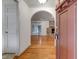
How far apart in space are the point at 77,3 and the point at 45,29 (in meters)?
19.7

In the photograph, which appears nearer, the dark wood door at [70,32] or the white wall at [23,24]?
the dark wood door at [70,32]

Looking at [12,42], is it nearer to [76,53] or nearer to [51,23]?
[76,53]

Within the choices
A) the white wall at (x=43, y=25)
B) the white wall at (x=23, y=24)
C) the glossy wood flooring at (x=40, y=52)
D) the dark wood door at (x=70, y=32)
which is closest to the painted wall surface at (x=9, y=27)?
the white wall at (x=23, y=24)

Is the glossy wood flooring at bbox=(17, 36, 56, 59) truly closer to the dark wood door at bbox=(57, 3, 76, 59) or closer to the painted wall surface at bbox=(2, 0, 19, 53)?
the painted wall surface at bbox=(2, 0, 19, 53)

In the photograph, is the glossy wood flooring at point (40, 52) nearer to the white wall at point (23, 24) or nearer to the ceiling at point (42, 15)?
the white wall at point (23, 24)

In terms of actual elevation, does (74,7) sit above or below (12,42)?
above

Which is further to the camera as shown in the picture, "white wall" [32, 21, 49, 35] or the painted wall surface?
"white wall" [32, 21, 49, 35]

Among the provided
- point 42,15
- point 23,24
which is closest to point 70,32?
point 23,24

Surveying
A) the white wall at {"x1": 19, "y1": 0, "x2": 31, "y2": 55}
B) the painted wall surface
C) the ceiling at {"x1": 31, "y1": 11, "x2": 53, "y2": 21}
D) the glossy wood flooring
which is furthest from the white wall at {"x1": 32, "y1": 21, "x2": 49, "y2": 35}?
the painted wall surface

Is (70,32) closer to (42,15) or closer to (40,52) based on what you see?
(40,52)

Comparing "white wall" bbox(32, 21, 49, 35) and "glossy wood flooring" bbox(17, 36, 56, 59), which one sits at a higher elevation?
"white wall" bbox(32, 21, 49, 35)

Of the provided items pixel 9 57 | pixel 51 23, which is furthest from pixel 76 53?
pixel 51 23

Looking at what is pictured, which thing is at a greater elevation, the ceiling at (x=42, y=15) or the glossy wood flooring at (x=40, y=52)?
the ceiling at (x=42, y=15)

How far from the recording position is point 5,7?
6508 millimetres
